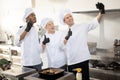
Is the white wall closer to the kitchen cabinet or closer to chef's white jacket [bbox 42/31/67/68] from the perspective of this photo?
chef's white jacket [bbox 42/31/67/68]

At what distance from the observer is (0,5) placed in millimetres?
4848

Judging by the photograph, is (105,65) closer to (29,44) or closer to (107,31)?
(107,31)

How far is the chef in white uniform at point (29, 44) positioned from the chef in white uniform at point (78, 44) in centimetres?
39

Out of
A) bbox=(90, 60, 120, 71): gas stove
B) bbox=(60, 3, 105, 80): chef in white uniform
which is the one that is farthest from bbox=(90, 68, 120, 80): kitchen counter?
bbox=(60, 3, 105, 80): chef in white uniform

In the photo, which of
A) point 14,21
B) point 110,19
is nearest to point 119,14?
point 110,19

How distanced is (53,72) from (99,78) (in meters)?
1.32

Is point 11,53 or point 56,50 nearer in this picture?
point 56,50

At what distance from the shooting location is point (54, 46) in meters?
2.30

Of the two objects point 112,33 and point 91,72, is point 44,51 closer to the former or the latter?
point 91,72

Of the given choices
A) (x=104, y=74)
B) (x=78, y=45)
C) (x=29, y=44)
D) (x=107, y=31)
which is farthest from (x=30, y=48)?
(x=107, y=31)

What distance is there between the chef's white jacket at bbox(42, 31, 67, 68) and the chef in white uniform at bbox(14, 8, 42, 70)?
16cm

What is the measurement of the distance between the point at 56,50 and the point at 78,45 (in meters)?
0.28

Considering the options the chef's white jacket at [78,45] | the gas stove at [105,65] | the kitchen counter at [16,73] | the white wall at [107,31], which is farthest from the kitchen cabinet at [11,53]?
the kitchen counter at [16,73]

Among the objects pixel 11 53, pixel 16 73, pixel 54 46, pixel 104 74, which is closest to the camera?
pixel 16 73
